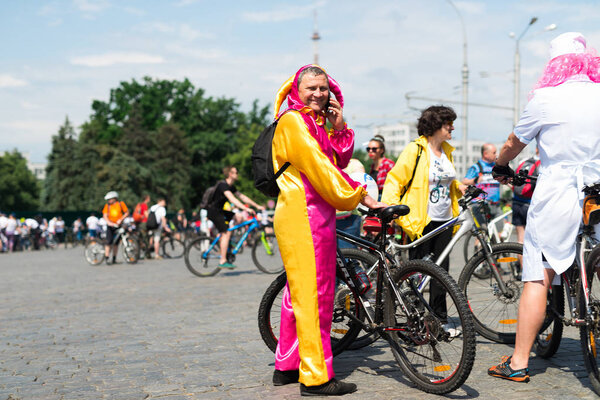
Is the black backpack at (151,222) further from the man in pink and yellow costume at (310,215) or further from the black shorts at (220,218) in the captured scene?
the man in pink and yellow costume at (310,215)

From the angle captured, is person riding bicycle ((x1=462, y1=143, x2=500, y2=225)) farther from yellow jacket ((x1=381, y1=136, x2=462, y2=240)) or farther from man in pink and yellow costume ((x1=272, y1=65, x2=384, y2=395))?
man in pink and yellow costume ((x1=272, y1=65, x2=384, y2=395))

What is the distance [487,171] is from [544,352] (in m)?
5.93

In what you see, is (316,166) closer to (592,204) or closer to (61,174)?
(592,204)

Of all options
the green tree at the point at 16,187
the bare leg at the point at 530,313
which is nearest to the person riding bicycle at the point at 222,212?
the bare leg at the point at 530,313

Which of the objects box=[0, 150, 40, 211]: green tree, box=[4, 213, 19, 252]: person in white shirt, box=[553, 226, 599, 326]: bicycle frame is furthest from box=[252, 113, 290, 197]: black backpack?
box=[0, 150, 40, 211]: green tree

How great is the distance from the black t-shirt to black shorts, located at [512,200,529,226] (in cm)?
543

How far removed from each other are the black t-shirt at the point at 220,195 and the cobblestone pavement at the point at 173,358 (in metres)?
→ 3.16

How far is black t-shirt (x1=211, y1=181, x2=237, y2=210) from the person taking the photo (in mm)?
12922

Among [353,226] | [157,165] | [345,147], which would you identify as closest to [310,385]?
[345,147]

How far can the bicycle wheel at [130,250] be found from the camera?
1848 centimetres

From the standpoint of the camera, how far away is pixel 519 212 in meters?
9.38

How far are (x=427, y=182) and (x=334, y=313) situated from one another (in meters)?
1.48

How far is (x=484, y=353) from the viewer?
509 cm

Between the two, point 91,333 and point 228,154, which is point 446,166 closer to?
point 91,333
